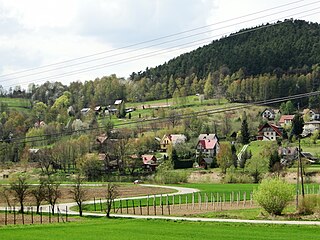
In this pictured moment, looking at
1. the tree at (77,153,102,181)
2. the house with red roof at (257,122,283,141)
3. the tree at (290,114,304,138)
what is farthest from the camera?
the house with red roof at (257,122,283,141)

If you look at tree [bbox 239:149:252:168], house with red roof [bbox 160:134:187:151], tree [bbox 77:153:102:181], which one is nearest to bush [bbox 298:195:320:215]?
tree [bbox 239:149:252:168]

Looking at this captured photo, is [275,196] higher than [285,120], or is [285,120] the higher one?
[285,120]

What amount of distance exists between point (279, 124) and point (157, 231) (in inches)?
4947

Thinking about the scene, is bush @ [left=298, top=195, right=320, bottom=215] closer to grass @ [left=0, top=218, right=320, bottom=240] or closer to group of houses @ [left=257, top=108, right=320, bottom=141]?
grass @ [left=0, top=218, right=320, bottom=240]

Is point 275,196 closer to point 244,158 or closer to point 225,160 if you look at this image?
point 225,160

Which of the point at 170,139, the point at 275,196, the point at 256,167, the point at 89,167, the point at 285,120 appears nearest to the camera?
the point at 275,196

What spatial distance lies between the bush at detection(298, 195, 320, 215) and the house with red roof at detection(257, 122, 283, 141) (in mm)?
95540

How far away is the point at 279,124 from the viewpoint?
16450cm

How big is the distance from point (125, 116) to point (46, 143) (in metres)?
35.8

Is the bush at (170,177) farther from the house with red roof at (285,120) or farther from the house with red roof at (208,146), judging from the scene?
the house with red roof at (285,120)

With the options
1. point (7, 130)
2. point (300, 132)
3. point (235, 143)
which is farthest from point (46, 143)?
point (300, 132)

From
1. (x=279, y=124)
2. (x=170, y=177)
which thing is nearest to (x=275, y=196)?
(x=170, y=177)

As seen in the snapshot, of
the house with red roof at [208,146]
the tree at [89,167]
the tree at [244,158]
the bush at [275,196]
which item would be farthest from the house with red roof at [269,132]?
the bush at [275,196]

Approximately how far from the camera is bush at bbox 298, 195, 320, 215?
52.6m
